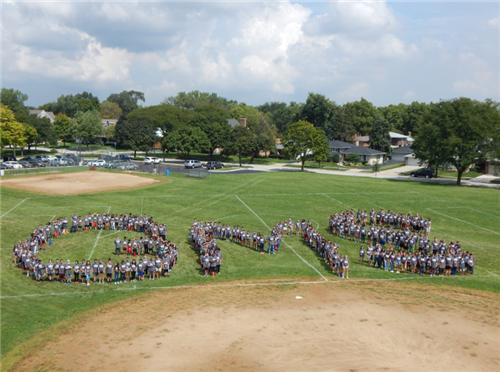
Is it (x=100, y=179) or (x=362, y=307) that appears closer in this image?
(x=362, y=307)

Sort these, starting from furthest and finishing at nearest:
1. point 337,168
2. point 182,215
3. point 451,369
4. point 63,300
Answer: point 337,168
point 182,215
point 63,300
point 451,369

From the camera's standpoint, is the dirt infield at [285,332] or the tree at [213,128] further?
the tree at [213,128]

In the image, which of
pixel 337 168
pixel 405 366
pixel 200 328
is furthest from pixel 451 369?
pixel 337 168

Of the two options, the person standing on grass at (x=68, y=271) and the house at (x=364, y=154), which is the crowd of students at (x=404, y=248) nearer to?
the person standing on grass at (x=68, y=271)

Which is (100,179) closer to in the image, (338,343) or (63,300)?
(63,300)

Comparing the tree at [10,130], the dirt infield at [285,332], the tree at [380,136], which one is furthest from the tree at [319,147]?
the tree at [10,130]

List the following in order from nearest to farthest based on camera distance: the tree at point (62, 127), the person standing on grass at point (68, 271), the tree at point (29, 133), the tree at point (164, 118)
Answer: the person standing on grass at point (68, 271)
the tree at point (29, 133)
the tree at point (164, 118)
the tree at point (62, 127)

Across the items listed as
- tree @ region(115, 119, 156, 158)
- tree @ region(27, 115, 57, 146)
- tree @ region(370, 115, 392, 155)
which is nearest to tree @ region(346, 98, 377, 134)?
tree @ region(370, 115, 392, 155)
